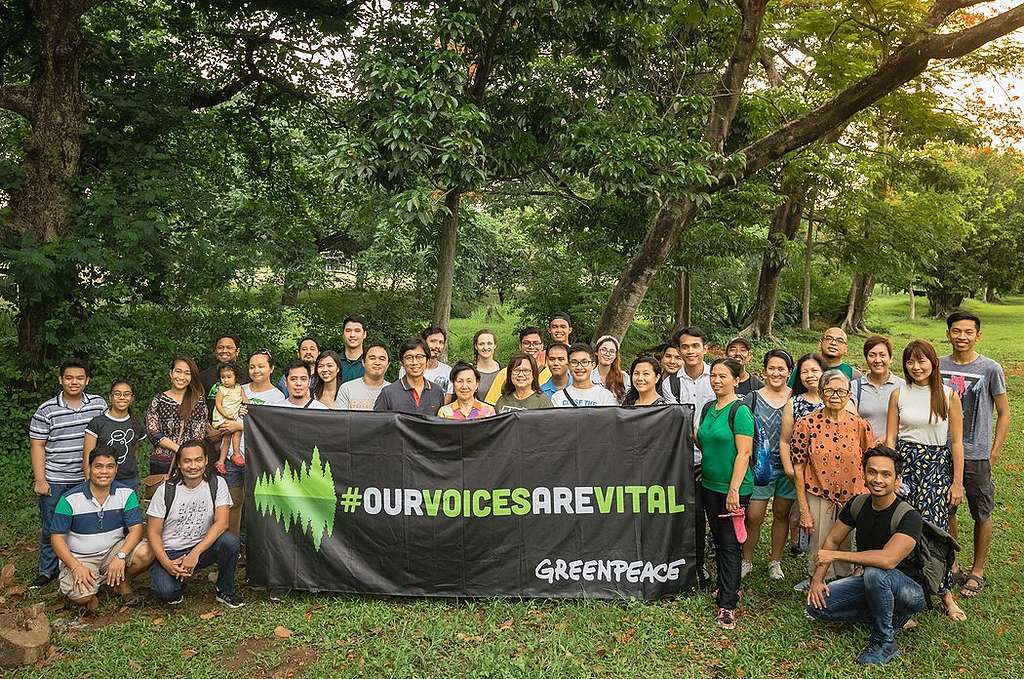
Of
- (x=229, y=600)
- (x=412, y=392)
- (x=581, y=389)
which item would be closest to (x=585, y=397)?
(x=581, y=389)

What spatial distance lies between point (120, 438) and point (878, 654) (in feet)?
17.0

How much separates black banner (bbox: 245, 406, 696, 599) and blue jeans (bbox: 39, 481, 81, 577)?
60.7 inches

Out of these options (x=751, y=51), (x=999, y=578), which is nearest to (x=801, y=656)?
(x=999, y=578)

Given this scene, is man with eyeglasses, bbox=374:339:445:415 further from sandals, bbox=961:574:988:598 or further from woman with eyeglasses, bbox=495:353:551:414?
sandals, bbox=961:574:988:598

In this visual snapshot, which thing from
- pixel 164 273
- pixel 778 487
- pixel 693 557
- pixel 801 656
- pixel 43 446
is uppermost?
pixel 164 273

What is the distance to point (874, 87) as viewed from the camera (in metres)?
9.30

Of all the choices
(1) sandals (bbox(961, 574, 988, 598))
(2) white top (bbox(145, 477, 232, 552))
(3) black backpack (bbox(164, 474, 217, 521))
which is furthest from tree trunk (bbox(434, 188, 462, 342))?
(1) sandals (bbox(961, 574, 988, 598))

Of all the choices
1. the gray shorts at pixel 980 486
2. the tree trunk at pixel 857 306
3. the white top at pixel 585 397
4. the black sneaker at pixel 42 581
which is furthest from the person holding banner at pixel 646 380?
the tree trunk at pixel 857 306

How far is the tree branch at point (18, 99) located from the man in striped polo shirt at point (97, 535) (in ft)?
19.1

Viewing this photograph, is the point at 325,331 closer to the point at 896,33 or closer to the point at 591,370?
the point at 591,370

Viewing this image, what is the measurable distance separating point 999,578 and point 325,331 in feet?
30.7

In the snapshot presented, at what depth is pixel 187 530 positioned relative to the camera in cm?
498

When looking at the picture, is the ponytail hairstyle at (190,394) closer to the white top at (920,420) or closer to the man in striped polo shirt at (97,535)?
the man in striped polo shirt at (97,535)

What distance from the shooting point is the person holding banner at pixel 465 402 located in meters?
5.18
